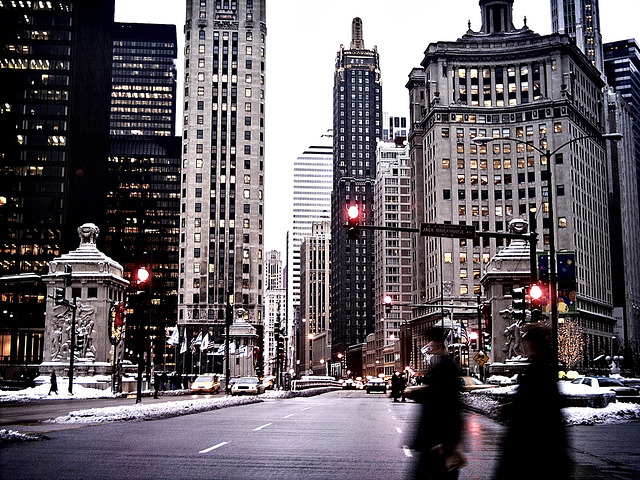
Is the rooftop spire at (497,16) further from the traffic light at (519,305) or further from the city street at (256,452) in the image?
the city street at (256,452)

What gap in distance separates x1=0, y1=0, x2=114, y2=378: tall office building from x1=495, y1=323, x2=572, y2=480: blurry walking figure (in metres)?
124

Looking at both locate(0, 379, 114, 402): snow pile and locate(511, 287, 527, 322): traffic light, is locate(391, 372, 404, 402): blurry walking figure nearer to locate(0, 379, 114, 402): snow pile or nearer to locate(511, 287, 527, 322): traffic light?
locate(0, 379, 114, 402): snow pile

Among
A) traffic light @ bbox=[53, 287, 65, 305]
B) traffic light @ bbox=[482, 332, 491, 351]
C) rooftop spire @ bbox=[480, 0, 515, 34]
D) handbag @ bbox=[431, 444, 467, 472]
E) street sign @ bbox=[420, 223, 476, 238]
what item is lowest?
handbag @ bbox=[431, 444, 467, 472]

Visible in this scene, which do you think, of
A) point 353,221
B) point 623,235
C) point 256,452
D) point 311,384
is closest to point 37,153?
point 311,384

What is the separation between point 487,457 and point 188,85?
129 m

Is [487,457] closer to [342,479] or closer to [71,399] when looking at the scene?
[342,479]

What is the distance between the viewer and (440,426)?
8742 millimetres

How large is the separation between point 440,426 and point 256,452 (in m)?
7.46

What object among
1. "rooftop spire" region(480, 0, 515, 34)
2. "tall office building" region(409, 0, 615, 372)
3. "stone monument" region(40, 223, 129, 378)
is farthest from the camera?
"rooftop spire" region(480, 0, 515, 34)

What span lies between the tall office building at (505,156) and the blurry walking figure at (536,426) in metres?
118

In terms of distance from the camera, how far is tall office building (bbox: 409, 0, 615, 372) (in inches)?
5094

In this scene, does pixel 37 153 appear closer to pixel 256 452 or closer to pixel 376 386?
pixel 376 386

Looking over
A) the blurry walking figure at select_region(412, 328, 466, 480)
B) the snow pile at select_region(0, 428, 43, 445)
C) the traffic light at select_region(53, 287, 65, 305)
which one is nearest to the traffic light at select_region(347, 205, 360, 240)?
the snow pile at select_region(0, 428, 43, 445)

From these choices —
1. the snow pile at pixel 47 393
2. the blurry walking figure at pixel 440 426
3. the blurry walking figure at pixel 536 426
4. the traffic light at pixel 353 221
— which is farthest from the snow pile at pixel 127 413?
the snow pile at pixel 47 393
